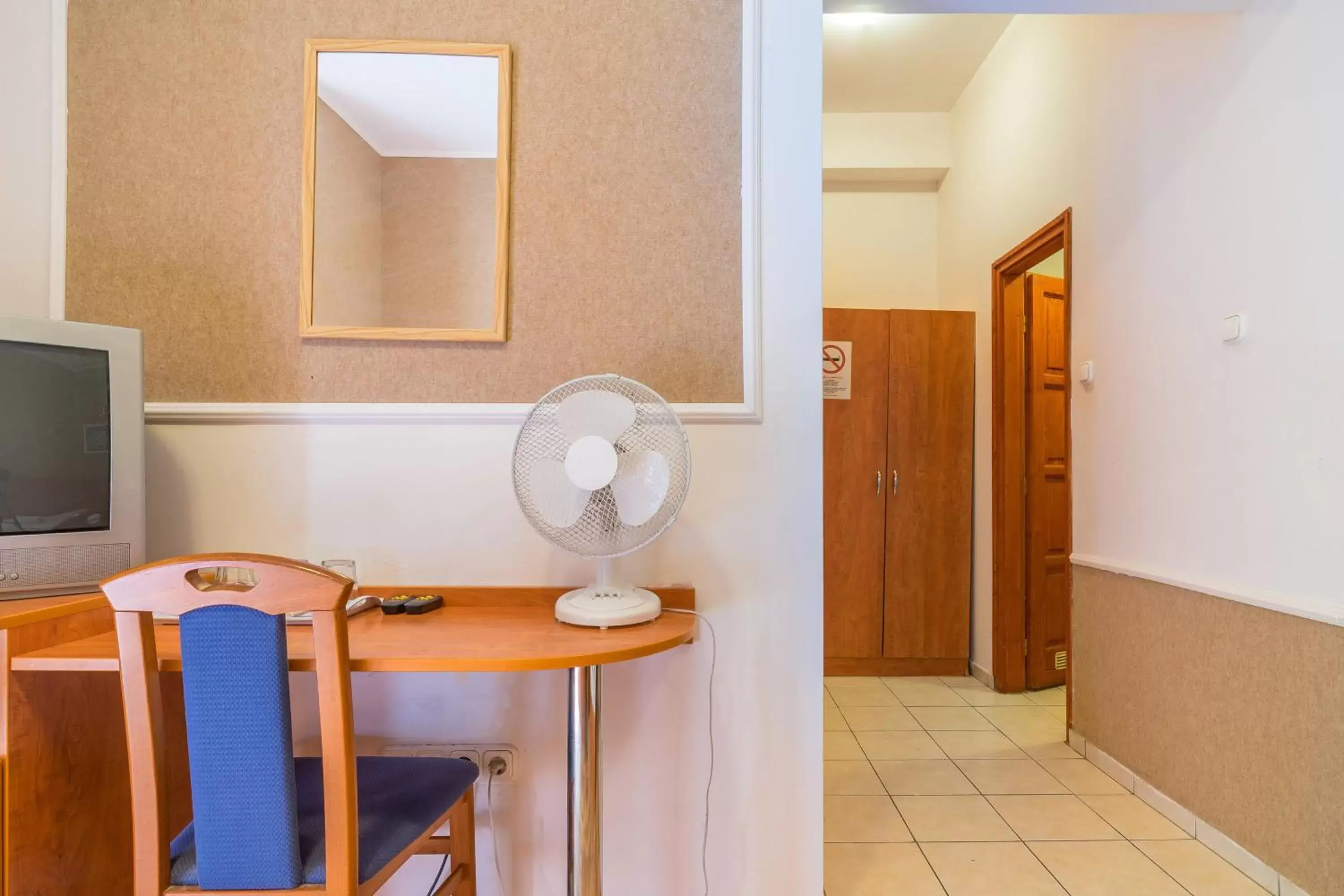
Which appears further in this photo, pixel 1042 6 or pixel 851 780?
pixel 851 780

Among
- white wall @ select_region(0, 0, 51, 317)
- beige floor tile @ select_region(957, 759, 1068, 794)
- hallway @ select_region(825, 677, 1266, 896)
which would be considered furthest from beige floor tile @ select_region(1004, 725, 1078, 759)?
white wall @ select_region(0, 0, 51, 317)

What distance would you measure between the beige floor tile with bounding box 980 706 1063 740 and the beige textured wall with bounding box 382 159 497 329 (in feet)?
9.26

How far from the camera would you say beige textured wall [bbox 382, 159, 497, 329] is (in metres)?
1.58

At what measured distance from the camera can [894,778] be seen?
2424mm

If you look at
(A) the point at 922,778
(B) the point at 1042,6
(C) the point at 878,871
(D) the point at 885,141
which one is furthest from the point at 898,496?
(B) the point at 1042,6

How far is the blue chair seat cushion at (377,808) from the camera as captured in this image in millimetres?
995

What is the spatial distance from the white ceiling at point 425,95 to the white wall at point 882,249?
9.65ft

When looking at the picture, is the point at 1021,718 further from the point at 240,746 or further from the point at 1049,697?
the point at 240,746

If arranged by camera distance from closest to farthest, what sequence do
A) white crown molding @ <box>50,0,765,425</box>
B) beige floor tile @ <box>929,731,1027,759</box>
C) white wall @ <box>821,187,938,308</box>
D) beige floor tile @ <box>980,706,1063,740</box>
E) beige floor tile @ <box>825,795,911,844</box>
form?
1. white crown molding @ <box>50,0,765,425</box>
2. beige floor tile @ <box>825,795,911,844</box>
3. beige floor tile @ <box>929,731,1027,759</box>
4. beige floor tile @ <box>980,706,1063,740</box>
5. white wall @ <box>821,187,938,308</box>

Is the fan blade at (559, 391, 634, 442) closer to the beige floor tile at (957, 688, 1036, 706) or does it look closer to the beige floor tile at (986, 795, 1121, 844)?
the beige floor tile at (986, 795, 1121, 844)

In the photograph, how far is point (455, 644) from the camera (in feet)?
3.71

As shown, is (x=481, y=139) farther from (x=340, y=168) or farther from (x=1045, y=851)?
(x=1045, y=851)

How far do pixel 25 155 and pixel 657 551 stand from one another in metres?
1.81

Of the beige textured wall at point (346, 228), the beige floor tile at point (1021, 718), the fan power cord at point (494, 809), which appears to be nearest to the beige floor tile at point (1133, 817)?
the beige floor tile at point (1021, 718)
